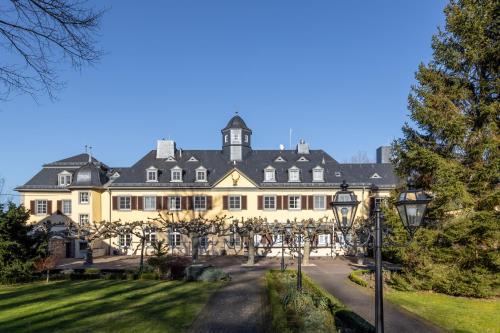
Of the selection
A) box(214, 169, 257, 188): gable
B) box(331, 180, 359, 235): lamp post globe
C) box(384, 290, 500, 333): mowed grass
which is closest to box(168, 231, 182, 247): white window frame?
box(214, 169, 257, 188): gable

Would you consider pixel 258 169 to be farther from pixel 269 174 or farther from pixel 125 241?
pixel 125 241

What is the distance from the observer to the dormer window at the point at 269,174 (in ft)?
113

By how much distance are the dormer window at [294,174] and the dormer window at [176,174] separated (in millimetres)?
9747

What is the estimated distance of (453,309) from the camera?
14.8m

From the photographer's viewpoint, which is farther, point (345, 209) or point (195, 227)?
point (195, 227)

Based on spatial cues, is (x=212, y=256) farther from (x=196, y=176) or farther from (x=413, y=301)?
(x=413, y=301)

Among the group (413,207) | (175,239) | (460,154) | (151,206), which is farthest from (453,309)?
(151,206)

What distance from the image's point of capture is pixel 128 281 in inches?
812

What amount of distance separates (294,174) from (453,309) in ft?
Answer: 68.1

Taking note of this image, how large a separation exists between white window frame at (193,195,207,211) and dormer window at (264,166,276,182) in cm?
566

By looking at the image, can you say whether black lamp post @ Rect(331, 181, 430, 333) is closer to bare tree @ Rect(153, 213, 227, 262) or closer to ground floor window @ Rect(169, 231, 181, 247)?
bare tree @ Rect(153, 213, 227, 262)

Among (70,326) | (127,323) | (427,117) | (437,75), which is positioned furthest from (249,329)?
(437,75)

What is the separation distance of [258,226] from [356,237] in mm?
8123

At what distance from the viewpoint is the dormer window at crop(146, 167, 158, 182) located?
34.5m
